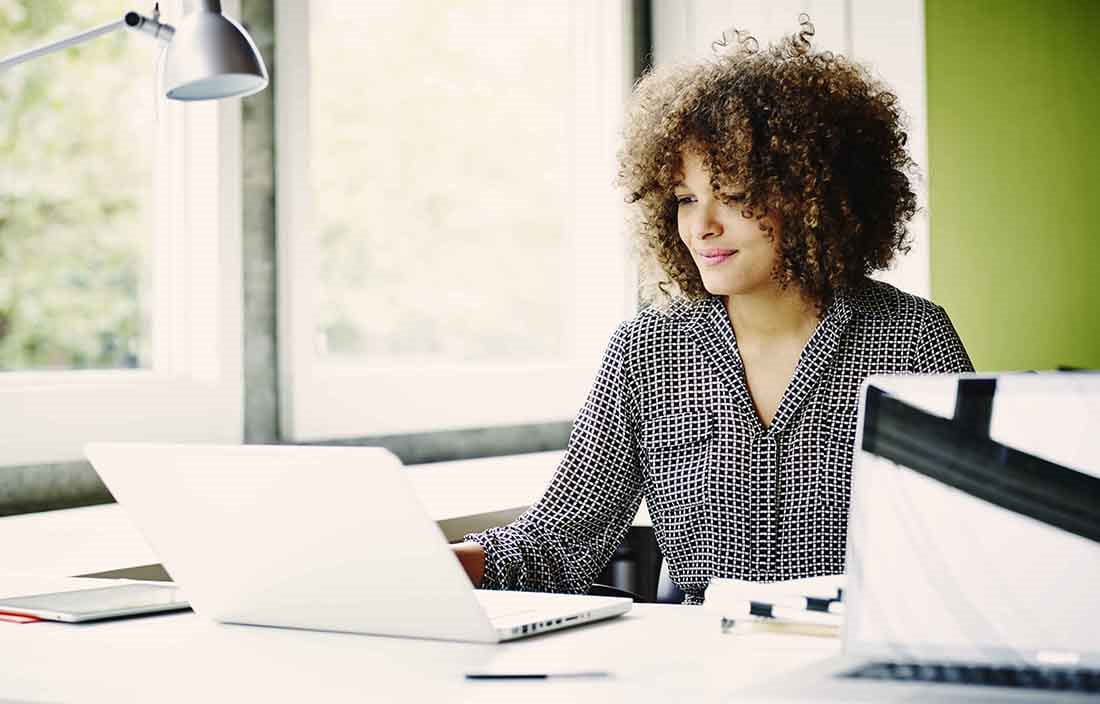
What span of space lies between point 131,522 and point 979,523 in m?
1.45

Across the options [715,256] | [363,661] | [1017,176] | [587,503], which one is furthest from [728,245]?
[1017,176]

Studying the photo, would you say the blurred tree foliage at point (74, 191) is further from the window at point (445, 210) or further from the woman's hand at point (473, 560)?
the woman's hand at point (473, 560)

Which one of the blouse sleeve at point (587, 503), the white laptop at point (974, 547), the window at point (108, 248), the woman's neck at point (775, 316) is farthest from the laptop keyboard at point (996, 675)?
the window at point (108, 248)

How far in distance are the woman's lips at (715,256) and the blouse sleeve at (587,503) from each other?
184mm

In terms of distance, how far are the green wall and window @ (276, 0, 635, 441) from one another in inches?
34.3

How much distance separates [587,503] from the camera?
193 cm

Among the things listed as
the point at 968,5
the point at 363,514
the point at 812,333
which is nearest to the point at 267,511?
the point at 363,514

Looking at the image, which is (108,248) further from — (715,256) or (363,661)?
(363,661)

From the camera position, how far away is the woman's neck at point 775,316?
6.51ft

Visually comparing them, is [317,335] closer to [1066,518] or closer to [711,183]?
[711,183]

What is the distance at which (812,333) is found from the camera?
1959mm

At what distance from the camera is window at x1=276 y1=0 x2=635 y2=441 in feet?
8.87

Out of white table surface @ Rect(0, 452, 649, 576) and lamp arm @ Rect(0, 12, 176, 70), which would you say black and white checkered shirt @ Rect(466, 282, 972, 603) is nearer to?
white table surface @ Rect(0, 452, 649, 576)

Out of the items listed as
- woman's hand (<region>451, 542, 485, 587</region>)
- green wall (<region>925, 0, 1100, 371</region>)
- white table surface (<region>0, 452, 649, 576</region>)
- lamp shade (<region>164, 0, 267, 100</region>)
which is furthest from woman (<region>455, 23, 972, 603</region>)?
green wall (<region>925, 0, 1100, 371</region>)
